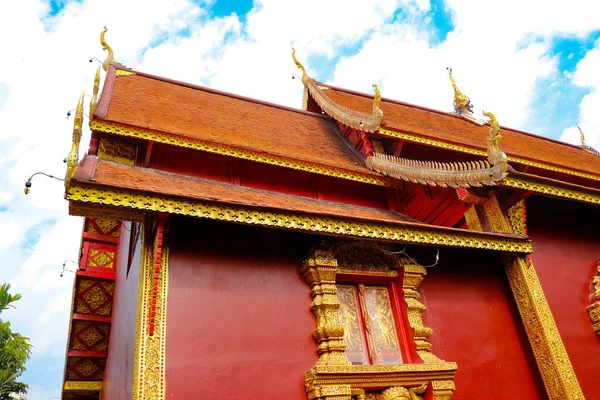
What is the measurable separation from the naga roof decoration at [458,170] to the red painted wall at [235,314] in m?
1.99

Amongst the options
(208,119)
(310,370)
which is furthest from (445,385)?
(208,119)

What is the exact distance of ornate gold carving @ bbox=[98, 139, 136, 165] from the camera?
559cm

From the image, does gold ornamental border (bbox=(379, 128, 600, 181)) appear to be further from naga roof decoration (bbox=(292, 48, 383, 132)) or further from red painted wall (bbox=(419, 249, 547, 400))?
red painted wall (bbox=(419, 249, 547, 400))

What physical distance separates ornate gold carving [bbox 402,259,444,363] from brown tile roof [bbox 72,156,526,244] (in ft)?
1.82

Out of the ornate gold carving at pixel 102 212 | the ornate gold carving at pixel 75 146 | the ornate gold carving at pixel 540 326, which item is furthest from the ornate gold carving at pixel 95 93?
the ornate gold carving at pixel 540 326

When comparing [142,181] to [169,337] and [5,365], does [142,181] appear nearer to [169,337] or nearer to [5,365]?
[169,337]

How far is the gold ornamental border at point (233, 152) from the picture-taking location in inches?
222

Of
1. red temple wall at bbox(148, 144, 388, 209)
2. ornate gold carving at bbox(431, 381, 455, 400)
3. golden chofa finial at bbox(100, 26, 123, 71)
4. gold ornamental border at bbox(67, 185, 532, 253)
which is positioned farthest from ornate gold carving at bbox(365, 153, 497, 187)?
golden chofa finial at bbox(100, 26, 123, 71)

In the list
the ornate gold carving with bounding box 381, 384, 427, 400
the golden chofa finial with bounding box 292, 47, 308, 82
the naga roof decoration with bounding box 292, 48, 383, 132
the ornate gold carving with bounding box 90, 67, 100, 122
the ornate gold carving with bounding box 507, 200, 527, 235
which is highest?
the golden chofa finial with bounding box 292, 47, 308, 82

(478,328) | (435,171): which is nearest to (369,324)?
(478,328)

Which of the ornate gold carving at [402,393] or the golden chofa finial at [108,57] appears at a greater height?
the golden chofa finial at [108,57]

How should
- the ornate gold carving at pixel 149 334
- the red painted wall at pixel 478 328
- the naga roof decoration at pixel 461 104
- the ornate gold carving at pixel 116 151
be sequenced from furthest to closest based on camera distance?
the naga roof decoration at pixel 461 104 → the ornate gold carving at pixel 116 151 → the red painted wall at pixel 478 328 → the ornate gold carving at pixel 149 334

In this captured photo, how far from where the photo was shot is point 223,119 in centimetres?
751

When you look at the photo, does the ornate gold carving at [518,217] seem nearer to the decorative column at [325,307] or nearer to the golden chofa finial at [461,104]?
the decorative column at [325,307]
